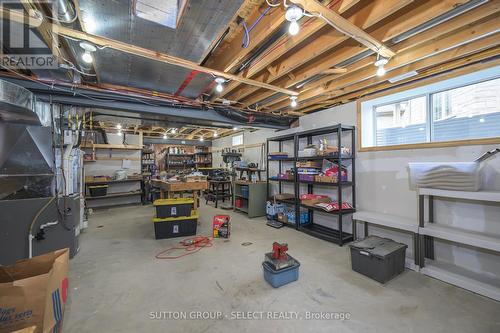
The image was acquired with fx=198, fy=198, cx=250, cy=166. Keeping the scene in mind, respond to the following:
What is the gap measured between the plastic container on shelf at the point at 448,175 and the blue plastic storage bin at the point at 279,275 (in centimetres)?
189

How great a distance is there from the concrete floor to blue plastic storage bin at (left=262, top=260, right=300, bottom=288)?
64 mm

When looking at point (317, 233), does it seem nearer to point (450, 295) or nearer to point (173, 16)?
point (450, 295)

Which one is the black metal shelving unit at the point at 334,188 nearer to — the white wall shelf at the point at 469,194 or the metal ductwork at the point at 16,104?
the white wall shelf at the point at 469,194

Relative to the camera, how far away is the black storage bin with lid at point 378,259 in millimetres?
2203

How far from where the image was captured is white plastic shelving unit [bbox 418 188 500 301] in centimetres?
195

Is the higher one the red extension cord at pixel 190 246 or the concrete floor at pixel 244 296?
the red extension cord at pixel 190 246

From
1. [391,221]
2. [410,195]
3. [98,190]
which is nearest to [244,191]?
[391,221]

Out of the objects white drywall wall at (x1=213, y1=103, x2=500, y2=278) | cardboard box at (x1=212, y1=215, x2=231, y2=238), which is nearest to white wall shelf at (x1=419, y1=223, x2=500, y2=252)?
white drywall wall at (x1=213, y1=103, x2=500, y2=278)

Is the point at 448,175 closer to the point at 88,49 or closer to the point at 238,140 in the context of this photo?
the point at 88,49

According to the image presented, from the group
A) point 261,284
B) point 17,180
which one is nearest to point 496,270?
point 261,284

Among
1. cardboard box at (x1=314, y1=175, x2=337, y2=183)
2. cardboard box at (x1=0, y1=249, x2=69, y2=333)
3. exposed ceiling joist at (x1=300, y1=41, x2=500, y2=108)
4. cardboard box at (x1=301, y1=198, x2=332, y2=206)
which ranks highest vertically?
exposed ceiling joist at (x1=300, y1=41, x2=500, y2=108)

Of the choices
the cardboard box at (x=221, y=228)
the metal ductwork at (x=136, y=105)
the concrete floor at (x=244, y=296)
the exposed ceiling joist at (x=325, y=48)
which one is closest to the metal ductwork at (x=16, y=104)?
the metal ductwork at (x=136, y=105)

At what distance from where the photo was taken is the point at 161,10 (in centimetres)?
139

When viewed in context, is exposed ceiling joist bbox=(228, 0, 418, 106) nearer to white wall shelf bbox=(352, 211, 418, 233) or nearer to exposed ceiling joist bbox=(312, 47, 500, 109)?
exposed ceiling joist bbox=(312, 47, 500, 109)
